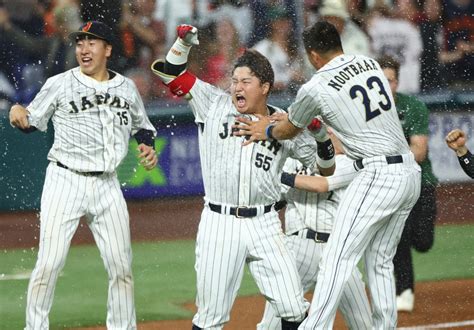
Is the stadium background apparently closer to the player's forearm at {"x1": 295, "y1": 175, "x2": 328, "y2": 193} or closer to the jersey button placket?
the jersey button placket

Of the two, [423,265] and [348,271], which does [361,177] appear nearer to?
[348,271]

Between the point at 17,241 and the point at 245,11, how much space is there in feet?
9.63

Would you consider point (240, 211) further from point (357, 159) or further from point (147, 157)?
point (147, 157)

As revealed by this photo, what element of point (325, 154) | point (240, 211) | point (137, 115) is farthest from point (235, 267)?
point (137, 115)

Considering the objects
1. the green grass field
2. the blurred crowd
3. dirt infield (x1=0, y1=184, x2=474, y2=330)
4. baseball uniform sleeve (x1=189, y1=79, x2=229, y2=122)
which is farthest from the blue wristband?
the blurred crowd

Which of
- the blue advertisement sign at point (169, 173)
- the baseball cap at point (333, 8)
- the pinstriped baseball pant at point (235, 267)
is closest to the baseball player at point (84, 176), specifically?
the pinstriped baseball pant at point (235, 267)

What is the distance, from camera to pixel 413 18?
11.9 metres

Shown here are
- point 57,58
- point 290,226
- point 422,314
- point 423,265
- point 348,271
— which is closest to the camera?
point 348,271

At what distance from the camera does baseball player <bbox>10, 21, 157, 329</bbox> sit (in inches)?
294

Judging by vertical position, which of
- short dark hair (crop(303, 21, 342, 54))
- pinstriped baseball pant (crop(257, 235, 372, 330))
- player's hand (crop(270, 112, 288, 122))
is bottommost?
pinstriped baseball pant (crop(257, 235, 372, 330))

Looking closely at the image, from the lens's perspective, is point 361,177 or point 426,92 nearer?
point 361,177

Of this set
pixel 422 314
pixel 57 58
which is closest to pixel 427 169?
pixel 422 314

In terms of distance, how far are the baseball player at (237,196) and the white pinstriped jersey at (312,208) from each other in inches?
12.8

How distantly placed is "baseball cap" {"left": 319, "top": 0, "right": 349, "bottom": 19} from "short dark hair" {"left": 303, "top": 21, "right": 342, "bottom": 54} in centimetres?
456
